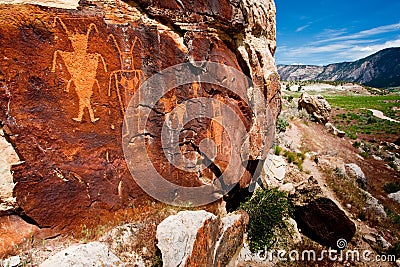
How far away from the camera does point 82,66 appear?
439 centimetres

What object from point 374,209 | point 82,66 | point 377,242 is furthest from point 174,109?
point 374,209

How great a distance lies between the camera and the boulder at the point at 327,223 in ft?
23.4

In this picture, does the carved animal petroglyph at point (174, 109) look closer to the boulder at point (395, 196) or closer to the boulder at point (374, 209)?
the boulder at point (374, 209)

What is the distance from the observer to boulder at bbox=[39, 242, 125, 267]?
10.9 feet

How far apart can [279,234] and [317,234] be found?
1.20m

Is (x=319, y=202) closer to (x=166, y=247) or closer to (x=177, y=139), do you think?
(x=177, y=139)

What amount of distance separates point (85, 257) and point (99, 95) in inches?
102

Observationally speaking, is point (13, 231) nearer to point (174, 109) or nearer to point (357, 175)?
point (174, 109)

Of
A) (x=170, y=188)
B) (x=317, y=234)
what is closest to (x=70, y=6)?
(x=170, y=188)

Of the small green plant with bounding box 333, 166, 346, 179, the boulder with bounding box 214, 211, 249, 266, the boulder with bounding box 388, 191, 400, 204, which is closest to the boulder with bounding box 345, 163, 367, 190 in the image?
the small green plant with bounding box 333, 166, 346, 179

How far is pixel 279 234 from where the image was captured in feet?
23.0

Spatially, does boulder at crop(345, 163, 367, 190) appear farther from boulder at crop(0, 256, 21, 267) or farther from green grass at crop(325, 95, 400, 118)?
green grass at crop(325, 95, 400, 118)

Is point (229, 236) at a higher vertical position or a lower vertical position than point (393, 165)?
higher

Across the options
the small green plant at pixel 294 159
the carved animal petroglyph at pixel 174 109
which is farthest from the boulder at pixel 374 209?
the carved animal petroglyph at pixel 174 109
